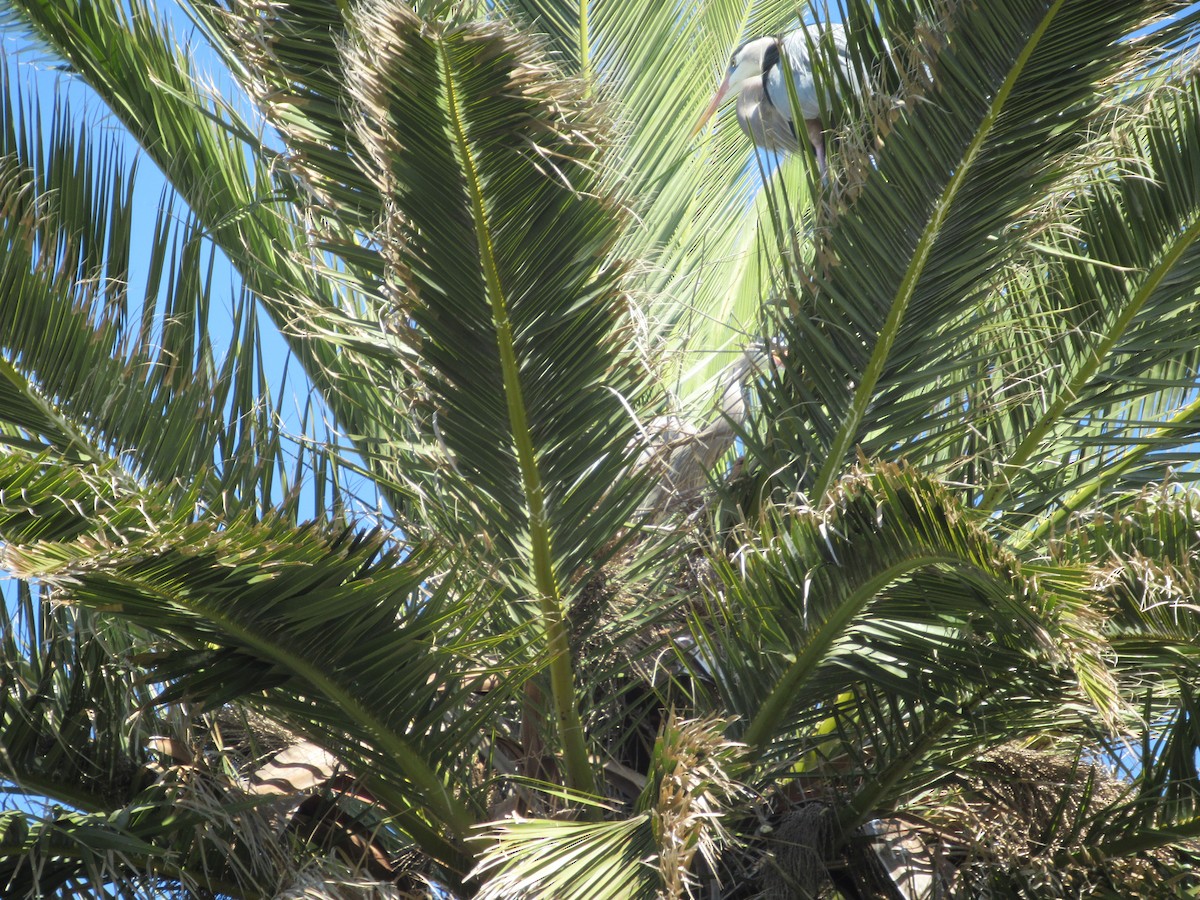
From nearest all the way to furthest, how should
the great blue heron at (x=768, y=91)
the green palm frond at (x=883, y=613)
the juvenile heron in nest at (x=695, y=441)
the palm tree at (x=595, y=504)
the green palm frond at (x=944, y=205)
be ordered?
the green palm frond at (x=883, y=613)
the palm tree at (x=595, y=504)
the green palm frond at (x=944, y=205)
the juvenile heron in nest at (x=695, y=441)
the great blue heron at (x=768, y=91)

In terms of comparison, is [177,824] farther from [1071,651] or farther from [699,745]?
[1071,651]

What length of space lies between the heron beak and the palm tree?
43.1 inches

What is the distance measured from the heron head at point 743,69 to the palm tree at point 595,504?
124 centimetres

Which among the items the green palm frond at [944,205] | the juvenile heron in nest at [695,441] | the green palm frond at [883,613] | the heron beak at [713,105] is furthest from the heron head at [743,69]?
the green palm frond at [883,613]

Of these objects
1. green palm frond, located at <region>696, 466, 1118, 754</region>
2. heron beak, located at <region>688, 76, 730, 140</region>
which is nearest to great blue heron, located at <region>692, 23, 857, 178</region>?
heron beak, located at <region>688, 76, 730, 140</region>

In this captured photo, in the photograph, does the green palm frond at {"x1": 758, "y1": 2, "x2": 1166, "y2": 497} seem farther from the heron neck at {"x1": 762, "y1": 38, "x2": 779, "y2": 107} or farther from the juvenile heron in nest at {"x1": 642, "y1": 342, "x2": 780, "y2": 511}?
the heron neck at {"x1": 762, "y1": 38, "x2": 779, "y2": 107}

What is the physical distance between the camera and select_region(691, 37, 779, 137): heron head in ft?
14.9

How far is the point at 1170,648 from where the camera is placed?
266 cm

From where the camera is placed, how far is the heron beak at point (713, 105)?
4460 mm

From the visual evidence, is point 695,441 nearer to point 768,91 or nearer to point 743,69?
point 768,91

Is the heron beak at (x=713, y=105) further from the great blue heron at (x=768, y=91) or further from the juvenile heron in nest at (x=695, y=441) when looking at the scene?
the juvenile heron in nest at (x=695, y=441)

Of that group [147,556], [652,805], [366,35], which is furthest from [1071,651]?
[366,35]

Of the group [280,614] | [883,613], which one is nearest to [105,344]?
[280,614]

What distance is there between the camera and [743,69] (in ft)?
15.2
